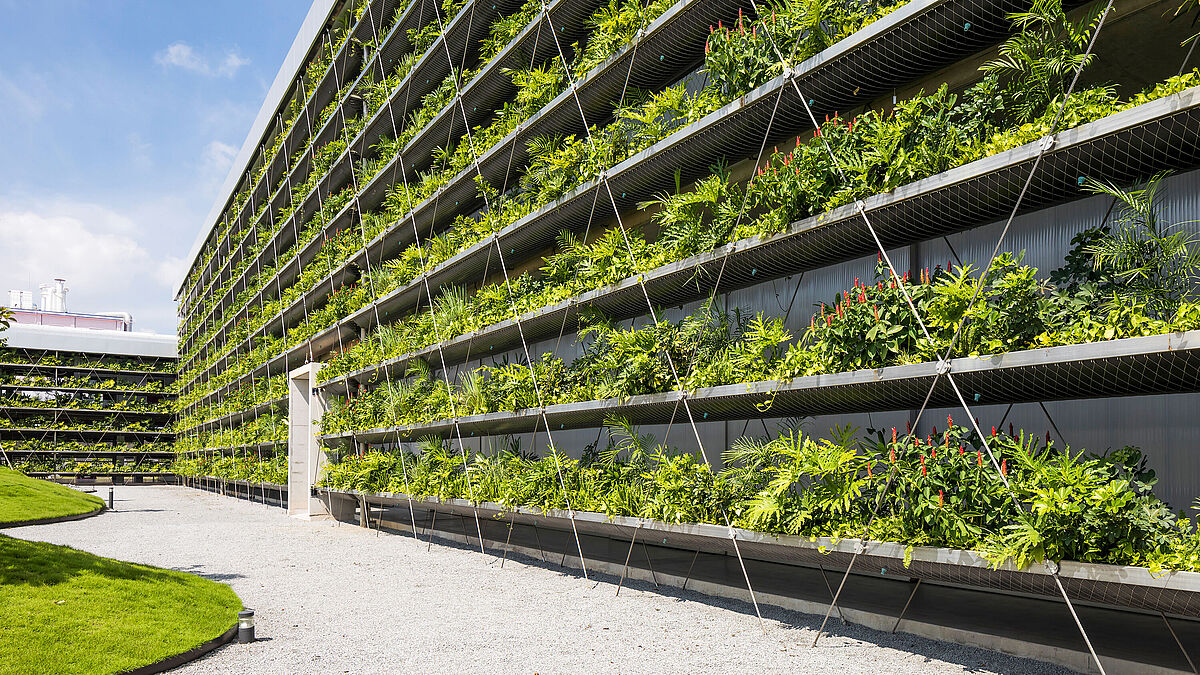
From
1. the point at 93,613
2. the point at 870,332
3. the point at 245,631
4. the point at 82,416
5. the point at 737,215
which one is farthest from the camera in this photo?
the point at 82,416

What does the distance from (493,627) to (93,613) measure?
266 cm

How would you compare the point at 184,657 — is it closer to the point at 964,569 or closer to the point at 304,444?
the point at 964,569

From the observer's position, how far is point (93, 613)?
5535 mm

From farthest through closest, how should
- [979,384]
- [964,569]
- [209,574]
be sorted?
1. [209,574]
2. [979,384]
3. [964,569]

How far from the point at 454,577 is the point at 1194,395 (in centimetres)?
673

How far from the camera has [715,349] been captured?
6.95 meters

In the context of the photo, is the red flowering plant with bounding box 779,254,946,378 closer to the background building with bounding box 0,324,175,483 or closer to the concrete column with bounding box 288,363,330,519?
the concrete column with bounding box 288,363,330,519

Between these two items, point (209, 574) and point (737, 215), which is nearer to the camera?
point (737, 215)

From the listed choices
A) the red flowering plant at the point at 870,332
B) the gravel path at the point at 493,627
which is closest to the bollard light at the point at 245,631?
the gravel path at the point at 493,627

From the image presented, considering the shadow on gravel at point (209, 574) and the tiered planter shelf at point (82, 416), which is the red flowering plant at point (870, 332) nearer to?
the shadow on gravel at point (209, 574)

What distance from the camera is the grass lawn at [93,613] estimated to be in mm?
4820

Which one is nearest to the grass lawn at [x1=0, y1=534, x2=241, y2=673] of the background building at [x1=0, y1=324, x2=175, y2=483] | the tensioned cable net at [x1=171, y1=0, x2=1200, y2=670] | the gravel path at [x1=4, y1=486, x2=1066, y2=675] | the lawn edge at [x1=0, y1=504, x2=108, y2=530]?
the gravel path at [x1=4, y1=486, x2=1066, y2=675]

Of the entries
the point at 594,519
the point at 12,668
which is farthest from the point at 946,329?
the point at 12,668

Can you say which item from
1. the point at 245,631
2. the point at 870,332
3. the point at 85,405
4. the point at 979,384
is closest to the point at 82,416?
the point at 85,405
